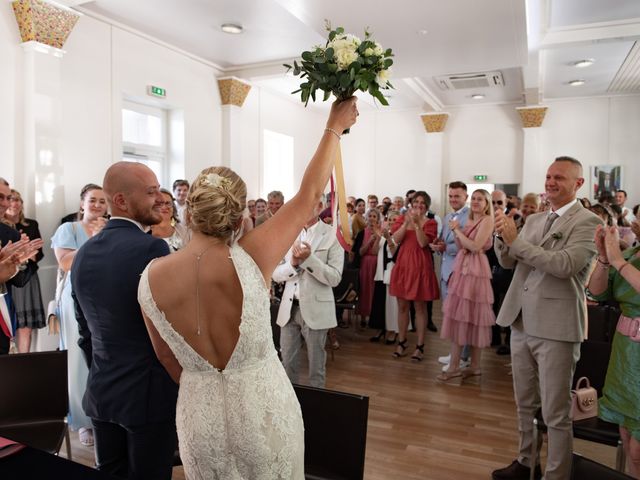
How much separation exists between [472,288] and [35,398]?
3662mm

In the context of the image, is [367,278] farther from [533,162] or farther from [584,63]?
[533,162]

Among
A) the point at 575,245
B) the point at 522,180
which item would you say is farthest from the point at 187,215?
the point at 522,180

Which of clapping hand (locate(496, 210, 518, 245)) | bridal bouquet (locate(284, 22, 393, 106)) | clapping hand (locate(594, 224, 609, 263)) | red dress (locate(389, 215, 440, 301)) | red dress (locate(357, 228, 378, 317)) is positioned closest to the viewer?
bridal bouquet (locate(284, 22, 393, 106))

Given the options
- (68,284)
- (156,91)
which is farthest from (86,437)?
(156,91)

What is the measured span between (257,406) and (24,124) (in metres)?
5.20

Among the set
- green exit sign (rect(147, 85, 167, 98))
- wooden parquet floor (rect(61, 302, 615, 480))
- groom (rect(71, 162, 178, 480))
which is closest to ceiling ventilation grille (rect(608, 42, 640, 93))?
wooden parquet floor (rect(61, 302, 615, 480))

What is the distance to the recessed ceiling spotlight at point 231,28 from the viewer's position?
6.56 metres

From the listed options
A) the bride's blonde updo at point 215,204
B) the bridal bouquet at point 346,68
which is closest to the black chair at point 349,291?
the bridal bouquet at point 346,68

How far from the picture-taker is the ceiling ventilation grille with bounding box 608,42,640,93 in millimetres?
7934

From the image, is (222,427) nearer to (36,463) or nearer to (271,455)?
(271,455)

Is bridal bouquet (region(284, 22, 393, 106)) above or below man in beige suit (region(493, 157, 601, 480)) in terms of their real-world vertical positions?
above

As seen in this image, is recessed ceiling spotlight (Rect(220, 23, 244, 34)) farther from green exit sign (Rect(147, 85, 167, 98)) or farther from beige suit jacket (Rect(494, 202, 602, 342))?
beige suit jacket (Rect(494, 202, 602, 342))

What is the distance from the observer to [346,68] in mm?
1571

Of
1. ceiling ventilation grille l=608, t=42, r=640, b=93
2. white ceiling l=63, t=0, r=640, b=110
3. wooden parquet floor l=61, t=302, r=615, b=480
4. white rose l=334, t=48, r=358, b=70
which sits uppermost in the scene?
→ ceiling ventilation grille l=608, t=42, r=640, b=93
